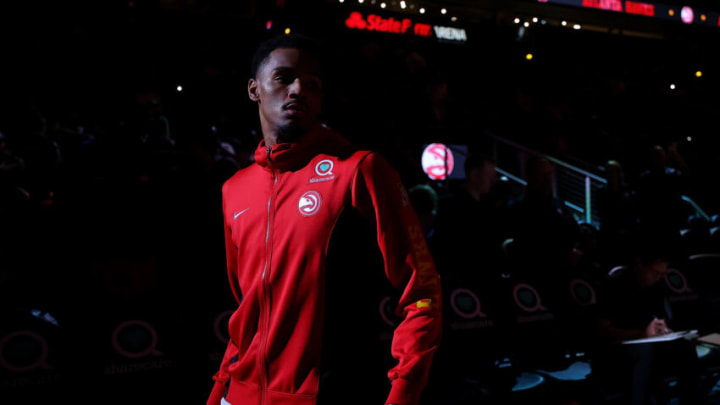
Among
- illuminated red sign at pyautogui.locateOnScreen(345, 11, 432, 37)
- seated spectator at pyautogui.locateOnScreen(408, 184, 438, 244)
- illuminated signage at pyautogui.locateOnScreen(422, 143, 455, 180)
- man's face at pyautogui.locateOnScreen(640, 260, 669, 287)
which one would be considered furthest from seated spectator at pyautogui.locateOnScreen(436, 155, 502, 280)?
illuminated red sign at pyautogui.locateOnScreen(345, 11, 432, 37)

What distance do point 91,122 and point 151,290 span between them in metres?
7.58

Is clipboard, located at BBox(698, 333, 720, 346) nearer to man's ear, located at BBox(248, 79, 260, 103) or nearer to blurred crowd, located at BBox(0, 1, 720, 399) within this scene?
blurred crowd, located at BBox(0, 1, 720, 399)

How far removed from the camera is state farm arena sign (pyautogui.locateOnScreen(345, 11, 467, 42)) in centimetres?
1470

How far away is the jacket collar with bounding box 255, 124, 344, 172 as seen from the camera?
5.86 feet

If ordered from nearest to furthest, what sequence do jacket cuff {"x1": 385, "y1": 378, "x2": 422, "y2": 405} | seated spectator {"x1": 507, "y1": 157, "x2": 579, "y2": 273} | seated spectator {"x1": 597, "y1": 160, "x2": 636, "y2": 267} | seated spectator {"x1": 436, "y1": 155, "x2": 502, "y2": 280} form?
jacket cuff {"x1": 385, "y1": 378, "x2": 422, "y2": 405}
seated spectator {"x1": 436, "y1": 155, "x2": 502, "y2": 280}
seated spectator {"x1": 507, "y1": 157, "x2": 579, "y2": 273}
seated spectator {"x1": 597, "y1": 160, "x2": 636, "y2": 267}

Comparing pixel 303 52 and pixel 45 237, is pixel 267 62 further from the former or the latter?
pixel 45 237

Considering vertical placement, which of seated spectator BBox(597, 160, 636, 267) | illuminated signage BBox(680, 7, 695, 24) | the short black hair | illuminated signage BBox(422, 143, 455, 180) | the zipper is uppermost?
illuminated signage BBox(680, 7, 695, 24)

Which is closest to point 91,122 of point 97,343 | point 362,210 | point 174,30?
point 174,30

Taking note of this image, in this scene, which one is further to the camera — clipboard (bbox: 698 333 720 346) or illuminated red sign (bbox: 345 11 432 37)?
illuminated red sign (bbox: 345 11 432 37)

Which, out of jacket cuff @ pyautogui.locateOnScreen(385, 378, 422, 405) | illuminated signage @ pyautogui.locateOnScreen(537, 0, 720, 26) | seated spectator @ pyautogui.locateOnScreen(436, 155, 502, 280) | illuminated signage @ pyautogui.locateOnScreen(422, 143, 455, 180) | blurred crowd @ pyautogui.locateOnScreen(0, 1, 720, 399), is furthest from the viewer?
illuminated signage @ pyautogui.locateOnScreen(537, 0, 720, 26)

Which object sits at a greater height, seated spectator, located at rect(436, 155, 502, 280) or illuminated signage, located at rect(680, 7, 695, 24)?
illuminated signage, located at rect(680, 7, 695, 24)

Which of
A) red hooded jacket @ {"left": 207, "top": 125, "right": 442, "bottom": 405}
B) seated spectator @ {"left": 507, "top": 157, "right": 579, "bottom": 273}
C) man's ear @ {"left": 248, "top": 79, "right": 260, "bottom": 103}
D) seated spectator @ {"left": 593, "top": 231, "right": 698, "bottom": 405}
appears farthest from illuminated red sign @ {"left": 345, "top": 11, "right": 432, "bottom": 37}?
red hooded jacket @ {"left": 207, "top": 125, "right": 442, "bottom": 405}

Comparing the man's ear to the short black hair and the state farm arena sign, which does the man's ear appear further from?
the state farm arena sign

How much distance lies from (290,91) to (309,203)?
0.34 metres
